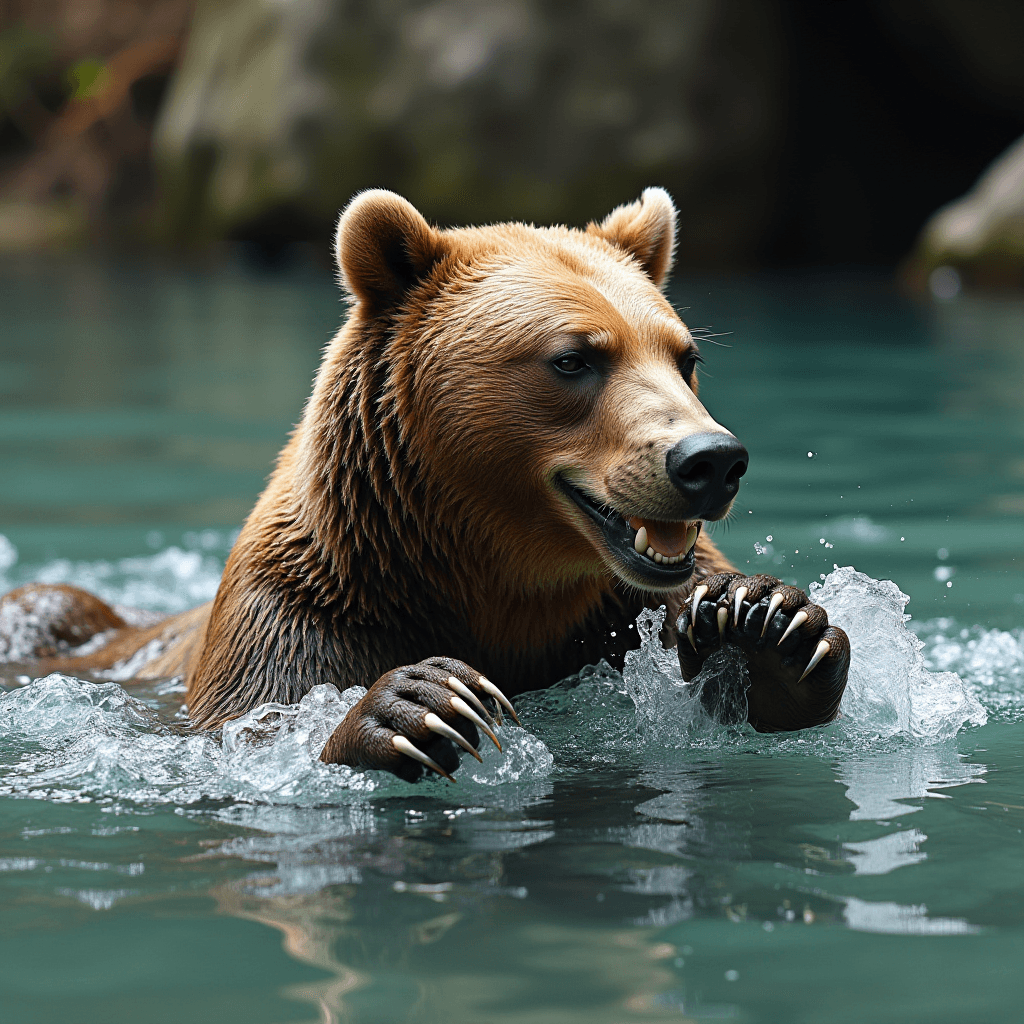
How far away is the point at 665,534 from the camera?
3820 millimetres

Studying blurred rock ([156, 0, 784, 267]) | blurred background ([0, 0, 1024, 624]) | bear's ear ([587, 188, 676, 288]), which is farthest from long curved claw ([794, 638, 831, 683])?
blurred rock ([156, 0, 784, 267])

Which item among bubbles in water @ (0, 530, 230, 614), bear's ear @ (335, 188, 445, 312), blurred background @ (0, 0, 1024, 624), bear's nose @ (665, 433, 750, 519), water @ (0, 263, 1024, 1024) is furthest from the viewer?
blurred background @ (0, 0, 1024, 624)

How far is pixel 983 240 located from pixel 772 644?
44.5 feet

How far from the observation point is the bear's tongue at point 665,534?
3785mm

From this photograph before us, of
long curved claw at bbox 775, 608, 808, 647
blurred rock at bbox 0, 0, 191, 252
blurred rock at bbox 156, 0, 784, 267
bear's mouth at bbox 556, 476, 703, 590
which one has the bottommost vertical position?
long curved claw at bbox 775, 608, 808, 647

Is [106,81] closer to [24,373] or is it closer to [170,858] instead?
[24,373]

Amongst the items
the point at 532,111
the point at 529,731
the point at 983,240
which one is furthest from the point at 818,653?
the point at 532,111

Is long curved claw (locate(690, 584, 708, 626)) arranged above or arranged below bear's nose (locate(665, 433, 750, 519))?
below

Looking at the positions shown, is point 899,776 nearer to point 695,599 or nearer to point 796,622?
point 796,622

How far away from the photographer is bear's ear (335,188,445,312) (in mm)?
4078

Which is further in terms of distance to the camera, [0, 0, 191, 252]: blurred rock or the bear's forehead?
[0, 0, 191, 252]: blurred rock

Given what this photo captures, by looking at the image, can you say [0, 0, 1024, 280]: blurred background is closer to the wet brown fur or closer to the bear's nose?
the wet brown fur

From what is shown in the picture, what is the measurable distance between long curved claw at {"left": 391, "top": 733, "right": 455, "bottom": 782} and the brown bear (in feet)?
0.81

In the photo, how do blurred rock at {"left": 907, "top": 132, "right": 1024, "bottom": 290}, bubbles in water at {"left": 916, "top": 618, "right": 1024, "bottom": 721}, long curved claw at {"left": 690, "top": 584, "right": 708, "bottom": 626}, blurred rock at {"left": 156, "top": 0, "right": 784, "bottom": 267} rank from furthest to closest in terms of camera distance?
1. blurred rock at {"left": 156, "top": 0, "right": 784, "bottom": 267}
2. blurred rock at {"left": 907, "top": 132, "right": 1024, "bottom": 290}
3. bubbles in water at {"left": 916, "top": 618, "right": 1024, "bottom": 721}
4. long curved claw at {"left": 690, "top": 584, "right": 708, "bottom": 626}
